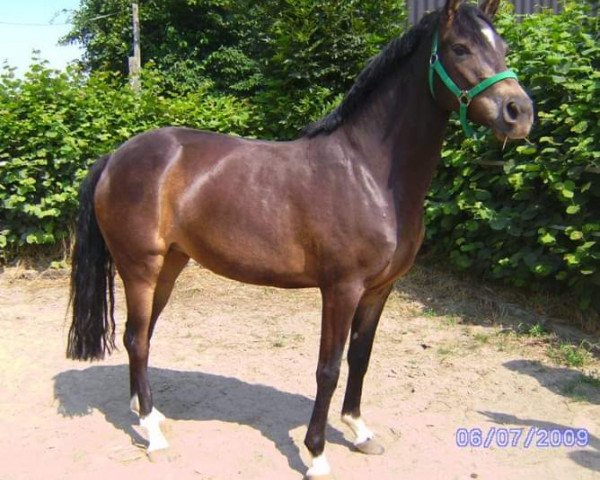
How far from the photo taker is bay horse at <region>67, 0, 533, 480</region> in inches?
94.3

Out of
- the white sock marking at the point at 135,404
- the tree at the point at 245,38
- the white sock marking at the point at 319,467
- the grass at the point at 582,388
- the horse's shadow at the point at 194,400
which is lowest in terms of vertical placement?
the horse's shadow at the point at 194,400

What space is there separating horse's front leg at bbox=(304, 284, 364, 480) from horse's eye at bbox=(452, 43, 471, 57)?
1111mm

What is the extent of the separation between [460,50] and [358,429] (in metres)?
2.05

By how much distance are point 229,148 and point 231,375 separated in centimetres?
186

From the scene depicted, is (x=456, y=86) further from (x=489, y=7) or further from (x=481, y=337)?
(x=481, y=337)

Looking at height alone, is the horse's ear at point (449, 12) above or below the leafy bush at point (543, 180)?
above

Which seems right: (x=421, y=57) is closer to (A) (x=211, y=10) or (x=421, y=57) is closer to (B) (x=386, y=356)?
(B) (x=386, y=356)

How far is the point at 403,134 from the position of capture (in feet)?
8.68

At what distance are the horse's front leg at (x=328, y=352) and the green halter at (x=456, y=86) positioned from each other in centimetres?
93

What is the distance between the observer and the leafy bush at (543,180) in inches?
169

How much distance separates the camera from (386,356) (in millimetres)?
4461

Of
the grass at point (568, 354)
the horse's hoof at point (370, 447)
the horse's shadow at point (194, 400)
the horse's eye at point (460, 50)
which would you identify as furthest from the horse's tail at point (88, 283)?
the grass at point (568, 354)

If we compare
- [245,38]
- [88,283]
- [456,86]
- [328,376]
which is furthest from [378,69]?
[245,38]

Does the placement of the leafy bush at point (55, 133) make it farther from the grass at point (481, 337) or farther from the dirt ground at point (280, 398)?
the grass at point (481, 337)
